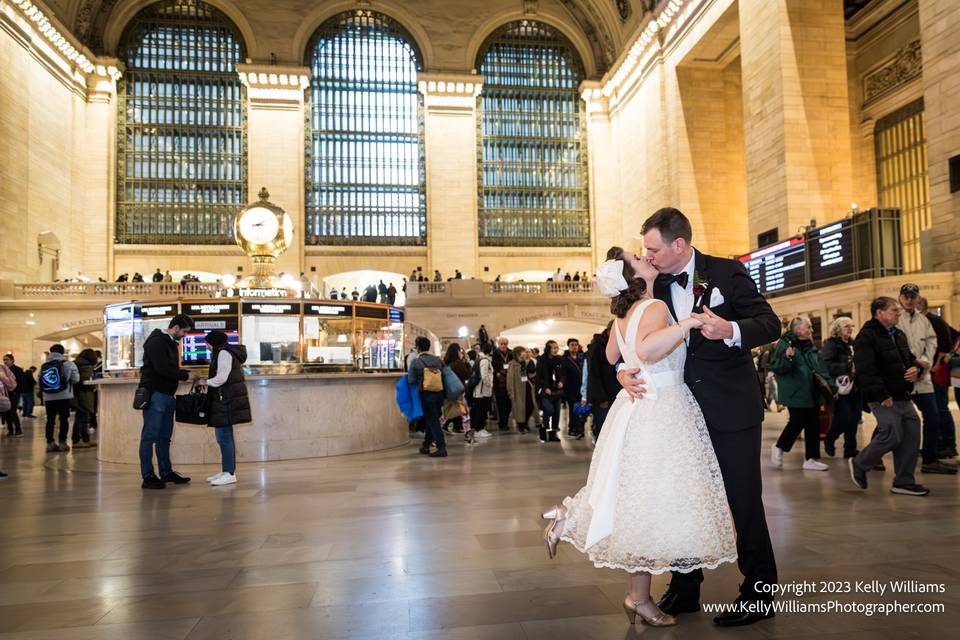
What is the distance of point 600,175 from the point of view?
34.5 m

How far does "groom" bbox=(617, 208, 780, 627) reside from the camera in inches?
112

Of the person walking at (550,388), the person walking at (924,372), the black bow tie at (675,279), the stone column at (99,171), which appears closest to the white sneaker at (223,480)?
the person walking at (550,388)

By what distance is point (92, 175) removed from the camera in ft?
103

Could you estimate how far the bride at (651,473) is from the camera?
8.79ft

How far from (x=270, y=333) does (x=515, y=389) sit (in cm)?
430

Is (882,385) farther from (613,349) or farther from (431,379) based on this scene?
(431,379)

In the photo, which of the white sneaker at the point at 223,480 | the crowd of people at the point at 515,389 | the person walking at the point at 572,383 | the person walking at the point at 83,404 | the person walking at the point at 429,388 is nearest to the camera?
the white sneaker at the point at 223,480

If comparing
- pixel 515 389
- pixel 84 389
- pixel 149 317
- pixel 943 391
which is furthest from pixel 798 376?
pixel 84 389

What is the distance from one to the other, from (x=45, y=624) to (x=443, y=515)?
262cm

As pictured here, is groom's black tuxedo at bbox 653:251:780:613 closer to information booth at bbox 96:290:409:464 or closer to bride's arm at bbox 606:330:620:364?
bride's arm at bbox 606:330:620:364

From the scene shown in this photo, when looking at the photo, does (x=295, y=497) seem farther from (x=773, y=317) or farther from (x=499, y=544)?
(x=773, y=317)

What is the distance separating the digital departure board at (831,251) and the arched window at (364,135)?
20.9 metres

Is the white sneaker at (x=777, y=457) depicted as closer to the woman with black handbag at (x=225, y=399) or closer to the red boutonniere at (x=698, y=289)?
the red boutonniere at (x=698, y=289)

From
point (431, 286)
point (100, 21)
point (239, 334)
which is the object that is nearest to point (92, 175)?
point (100, 21)
